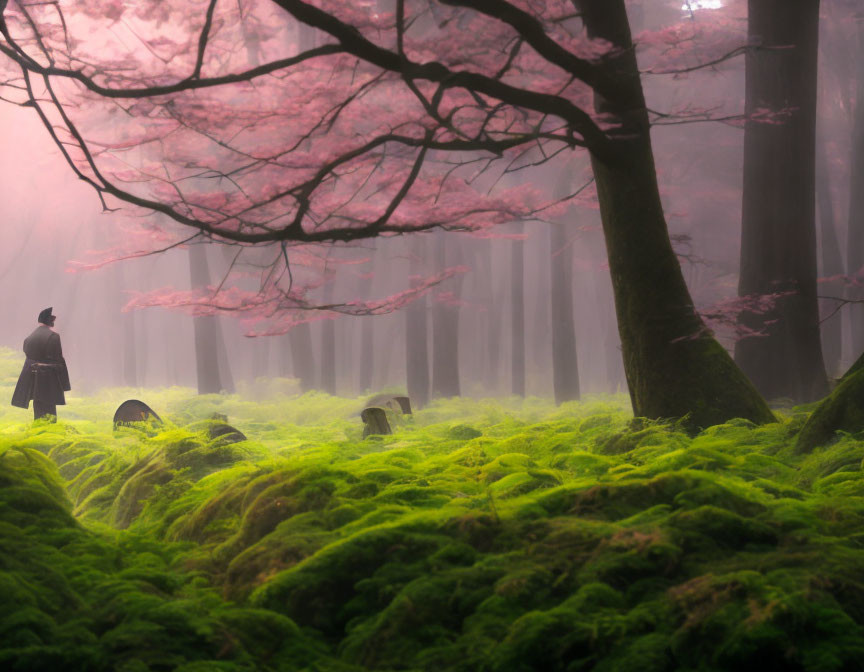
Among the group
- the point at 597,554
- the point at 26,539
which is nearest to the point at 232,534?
the point at 26,539

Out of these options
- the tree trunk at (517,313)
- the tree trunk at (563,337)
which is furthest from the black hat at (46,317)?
the tree trunk at (517,313)

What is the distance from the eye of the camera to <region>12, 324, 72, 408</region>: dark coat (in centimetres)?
994

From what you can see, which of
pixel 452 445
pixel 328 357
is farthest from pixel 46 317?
pixel 328 357

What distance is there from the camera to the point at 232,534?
363 cm

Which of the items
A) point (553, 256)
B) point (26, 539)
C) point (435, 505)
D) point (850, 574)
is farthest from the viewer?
point (553, 256)

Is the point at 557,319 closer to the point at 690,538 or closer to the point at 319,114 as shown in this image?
the point at 319,114

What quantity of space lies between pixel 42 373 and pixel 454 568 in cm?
915

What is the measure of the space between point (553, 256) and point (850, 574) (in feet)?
57.5

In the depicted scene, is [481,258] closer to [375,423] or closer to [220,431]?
[375,423]

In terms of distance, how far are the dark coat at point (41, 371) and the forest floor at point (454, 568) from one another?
259 inches

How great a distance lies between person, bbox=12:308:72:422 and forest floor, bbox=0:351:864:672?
658 centimetres

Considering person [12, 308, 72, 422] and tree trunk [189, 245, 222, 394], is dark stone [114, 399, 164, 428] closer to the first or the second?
person [12, 308, 72, 422]

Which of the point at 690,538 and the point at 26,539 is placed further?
the point at 26,539

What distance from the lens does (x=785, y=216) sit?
8.38 meters
